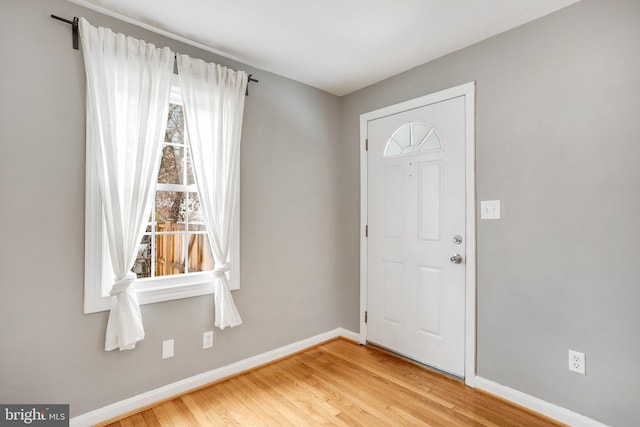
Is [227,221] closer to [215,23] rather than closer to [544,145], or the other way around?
[215,23]

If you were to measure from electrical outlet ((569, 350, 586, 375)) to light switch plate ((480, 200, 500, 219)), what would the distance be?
2.95 feet

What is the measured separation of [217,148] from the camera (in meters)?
2.33

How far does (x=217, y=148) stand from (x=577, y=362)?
2637mm

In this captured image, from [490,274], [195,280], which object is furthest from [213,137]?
[490,274]

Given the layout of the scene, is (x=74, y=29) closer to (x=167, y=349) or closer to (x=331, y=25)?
(x=331, y=25)

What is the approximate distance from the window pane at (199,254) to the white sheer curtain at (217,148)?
0.12 m

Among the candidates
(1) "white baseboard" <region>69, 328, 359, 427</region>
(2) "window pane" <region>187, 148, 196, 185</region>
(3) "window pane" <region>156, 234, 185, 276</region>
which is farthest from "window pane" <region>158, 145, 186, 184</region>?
(1) "white baseboard" <region>69, 328, 359, 427</region>

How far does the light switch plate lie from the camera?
2213mm

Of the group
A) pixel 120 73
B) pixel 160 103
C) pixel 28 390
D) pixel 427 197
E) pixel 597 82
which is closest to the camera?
pixel 28 390

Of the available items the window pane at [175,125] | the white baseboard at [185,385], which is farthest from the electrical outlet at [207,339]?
the window pane at [175,125]

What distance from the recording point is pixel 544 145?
201 centimetres

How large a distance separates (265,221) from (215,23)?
146 centimetres

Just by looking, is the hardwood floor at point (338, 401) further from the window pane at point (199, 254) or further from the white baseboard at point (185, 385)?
the window pane at point (199, 254)

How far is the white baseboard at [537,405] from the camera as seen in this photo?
1.85 metres
